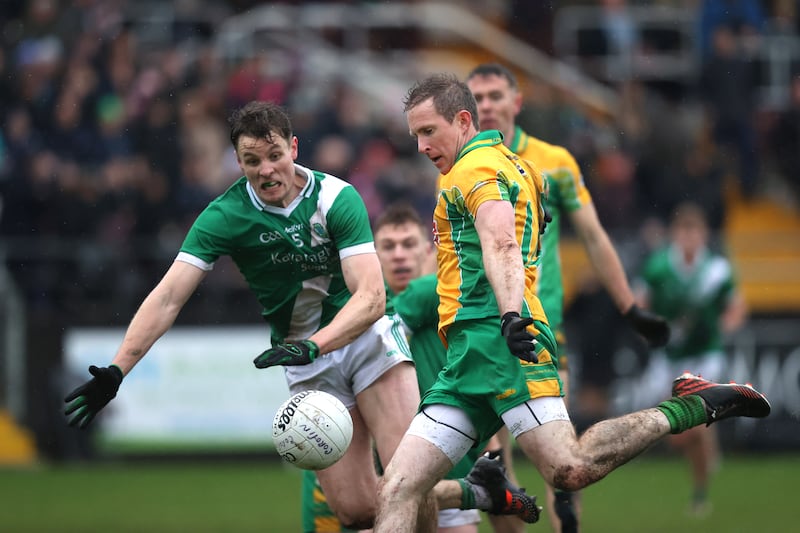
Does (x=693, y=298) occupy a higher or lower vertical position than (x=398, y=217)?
lower

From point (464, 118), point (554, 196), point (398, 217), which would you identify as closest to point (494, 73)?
point (554, 196)

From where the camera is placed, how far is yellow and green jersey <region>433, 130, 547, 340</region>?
615 centimetres

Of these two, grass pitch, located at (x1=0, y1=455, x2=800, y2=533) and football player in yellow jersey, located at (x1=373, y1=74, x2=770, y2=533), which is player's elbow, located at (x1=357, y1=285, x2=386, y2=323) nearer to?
football player in yellow jersey, located at (x1=373, y1=74, x2=770, y2=533)

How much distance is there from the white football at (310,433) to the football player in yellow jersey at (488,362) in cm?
31

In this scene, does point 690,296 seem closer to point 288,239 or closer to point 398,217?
point 398,217

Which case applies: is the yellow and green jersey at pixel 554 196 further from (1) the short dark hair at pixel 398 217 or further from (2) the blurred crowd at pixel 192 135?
(2) the blurred crowd at pixel 192 135

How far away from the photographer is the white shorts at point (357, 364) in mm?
7133

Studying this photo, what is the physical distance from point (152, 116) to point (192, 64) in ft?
4.69

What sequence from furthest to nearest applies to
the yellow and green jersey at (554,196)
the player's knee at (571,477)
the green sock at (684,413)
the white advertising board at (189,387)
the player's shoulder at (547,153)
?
the white advertising board at (189,387)
the player's shoulder at (547,153)
the yellow and green jersey at (554,196)
the green sock at (684,413)
the player's knee at (571,477)

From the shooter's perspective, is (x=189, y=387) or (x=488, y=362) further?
(x=189, y=387)

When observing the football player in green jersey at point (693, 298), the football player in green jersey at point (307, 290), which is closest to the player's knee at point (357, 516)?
the football player in green jersey at point (307, 290)

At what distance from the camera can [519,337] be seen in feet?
18.9

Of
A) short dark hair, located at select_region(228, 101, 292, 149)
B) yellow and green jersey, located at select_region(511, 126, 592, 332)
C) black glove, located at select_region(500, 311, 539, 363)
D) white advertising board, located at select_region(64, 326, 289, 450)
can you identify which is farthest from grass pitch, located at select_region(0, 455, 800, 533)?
black glove, located at select_region(500, 311, 539, 363)

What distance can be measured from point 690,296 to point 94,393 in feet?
26.4
